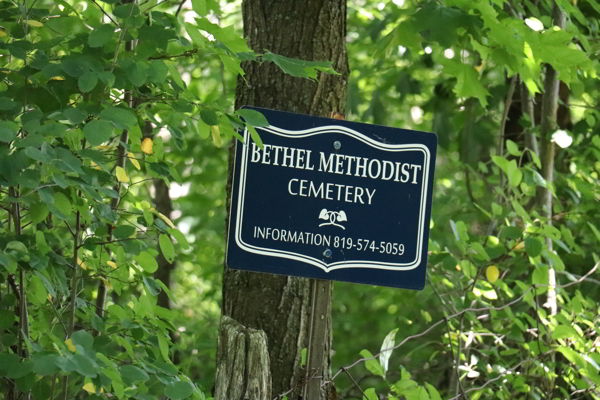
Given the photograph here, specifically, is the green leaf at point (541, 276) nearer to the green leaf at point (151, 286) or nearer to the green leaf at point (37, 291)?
the green leaf at point (151, 286)

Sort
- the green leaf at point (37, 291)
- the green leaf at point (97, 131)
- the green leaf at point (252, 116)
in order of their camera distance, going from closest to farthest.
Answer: the green leaf at point (97, 131)
the green leaf at point (252, 116)
the green leaf at point (37, 291)

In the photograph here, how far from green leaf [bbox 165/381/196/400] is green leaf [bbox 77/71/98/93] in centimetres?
75

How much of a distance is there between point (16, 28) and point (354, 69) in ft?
17.0

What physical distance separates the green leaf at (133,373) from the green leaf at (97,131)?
0.54 metres

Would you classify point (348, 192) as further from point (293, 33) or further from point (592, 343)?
point (592, 343)

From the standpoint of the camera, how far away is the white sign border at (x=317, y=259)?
205 cm

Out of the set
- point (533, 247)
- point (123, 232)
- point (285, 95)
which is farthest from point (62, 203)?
point (533, 247)

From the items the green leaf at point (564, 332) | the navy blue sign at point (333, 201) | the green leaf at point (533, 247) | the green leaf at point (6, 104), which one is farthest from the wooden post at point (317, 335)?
the green leaf at point (564, 332)

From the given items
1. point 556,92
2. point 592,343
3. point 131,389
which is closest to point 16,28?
point 131,389

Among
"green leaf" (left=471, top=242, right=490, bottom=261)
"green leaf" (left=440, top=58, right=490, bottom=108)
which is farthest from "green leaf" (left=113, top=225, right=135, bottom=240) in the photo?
"green leaf" (left=440, top=58, right=490, bottom=108)

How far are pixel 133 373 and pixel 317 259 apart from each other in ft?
1.94

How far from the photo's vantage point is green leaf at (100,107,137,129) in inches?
67.7

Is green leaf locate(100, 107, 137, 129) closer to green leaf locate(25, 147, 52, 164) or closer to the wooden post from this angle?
green leaf locate(25, 147, 52, 164)

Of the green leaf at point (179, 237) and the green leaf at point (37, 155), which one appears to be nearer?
the green leaf at point (37, 155)
